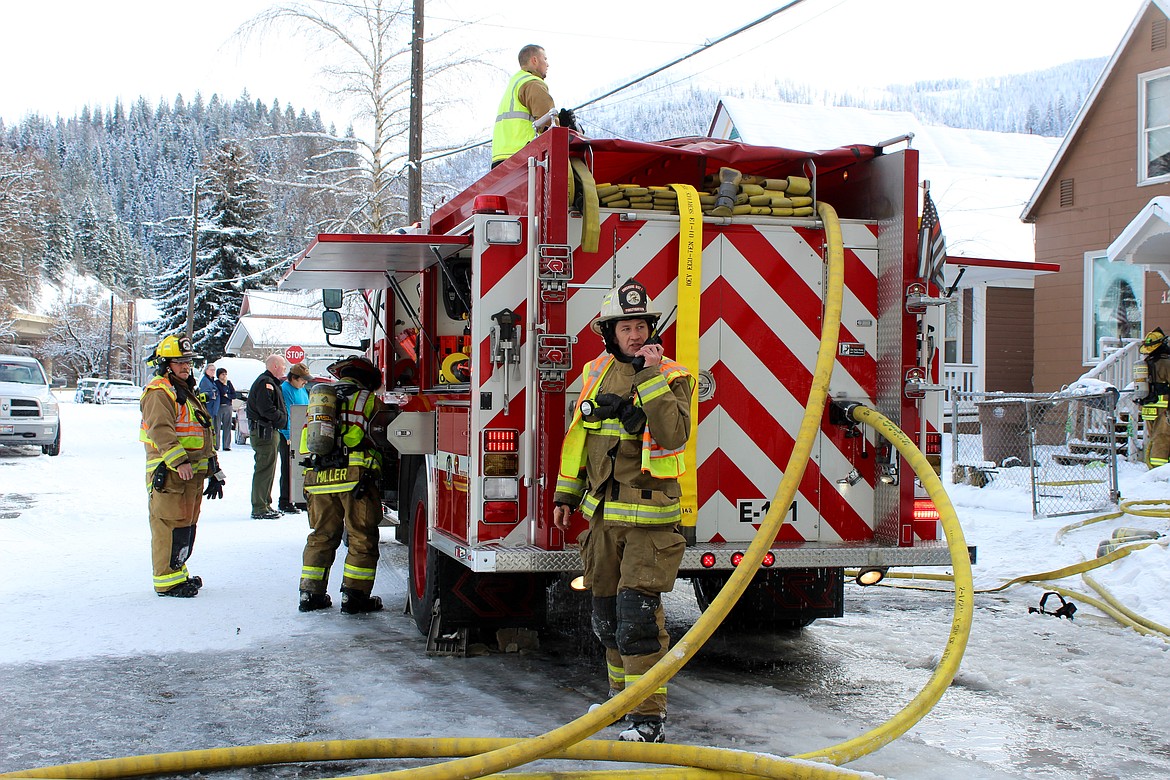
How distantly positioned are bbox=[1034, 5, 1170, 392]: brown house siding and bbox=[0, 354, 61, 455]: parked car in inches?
684

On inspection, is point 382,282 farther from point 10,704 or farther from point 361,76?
point 361,76

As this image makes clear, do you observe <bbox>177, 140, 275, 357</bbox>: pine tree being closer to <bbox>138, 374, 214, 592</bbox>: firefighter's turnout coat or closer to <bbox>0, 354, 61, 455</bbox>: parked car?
<bbox>0, 354, 61, 455</bbox>: parked car

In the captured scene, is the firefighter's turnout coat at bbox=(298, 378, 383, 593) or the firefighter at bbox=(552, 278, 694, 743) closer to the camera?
the firefighter at bbox=(552, 278, 694, 743)

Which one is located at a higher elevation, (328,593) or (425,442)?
(425,442)

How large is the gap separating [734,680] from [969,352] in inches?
656

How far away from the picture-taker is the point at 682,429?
4.42 m

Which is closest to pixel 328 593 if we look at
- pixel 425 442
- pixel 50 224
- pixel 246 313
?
pixel 425 442

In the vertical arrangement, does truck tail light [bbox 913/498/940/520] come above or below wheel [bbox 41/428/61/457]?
above

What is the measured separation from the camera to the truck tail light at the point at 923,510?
559 centimetres

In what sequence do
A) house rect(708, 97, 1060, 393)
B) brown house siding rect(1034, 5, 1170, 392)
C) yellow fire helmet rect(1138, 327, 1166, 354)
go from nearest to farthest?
yellow fire helmet rect(1138, 327, 1166, 354)
brown house siding rect(1034, 5, 1170, 392)
house rect(708, 97, 1060, 393)

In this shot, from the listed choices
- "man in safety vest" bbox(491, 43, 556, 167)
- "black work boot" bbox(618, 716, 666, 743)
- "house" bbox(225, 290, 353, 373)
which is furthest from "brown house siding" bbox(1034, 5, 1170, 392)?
"house" bbox(225, 290, 353, 373)

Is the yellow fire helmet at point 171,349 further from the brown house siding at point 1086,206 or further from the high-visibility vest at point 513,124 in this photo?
the brown house siding at point 1086,206

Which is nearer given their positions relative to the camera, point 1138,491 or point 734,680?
point 734,680

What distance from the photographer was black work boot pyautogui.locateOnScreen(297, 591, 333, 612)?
7.16m
